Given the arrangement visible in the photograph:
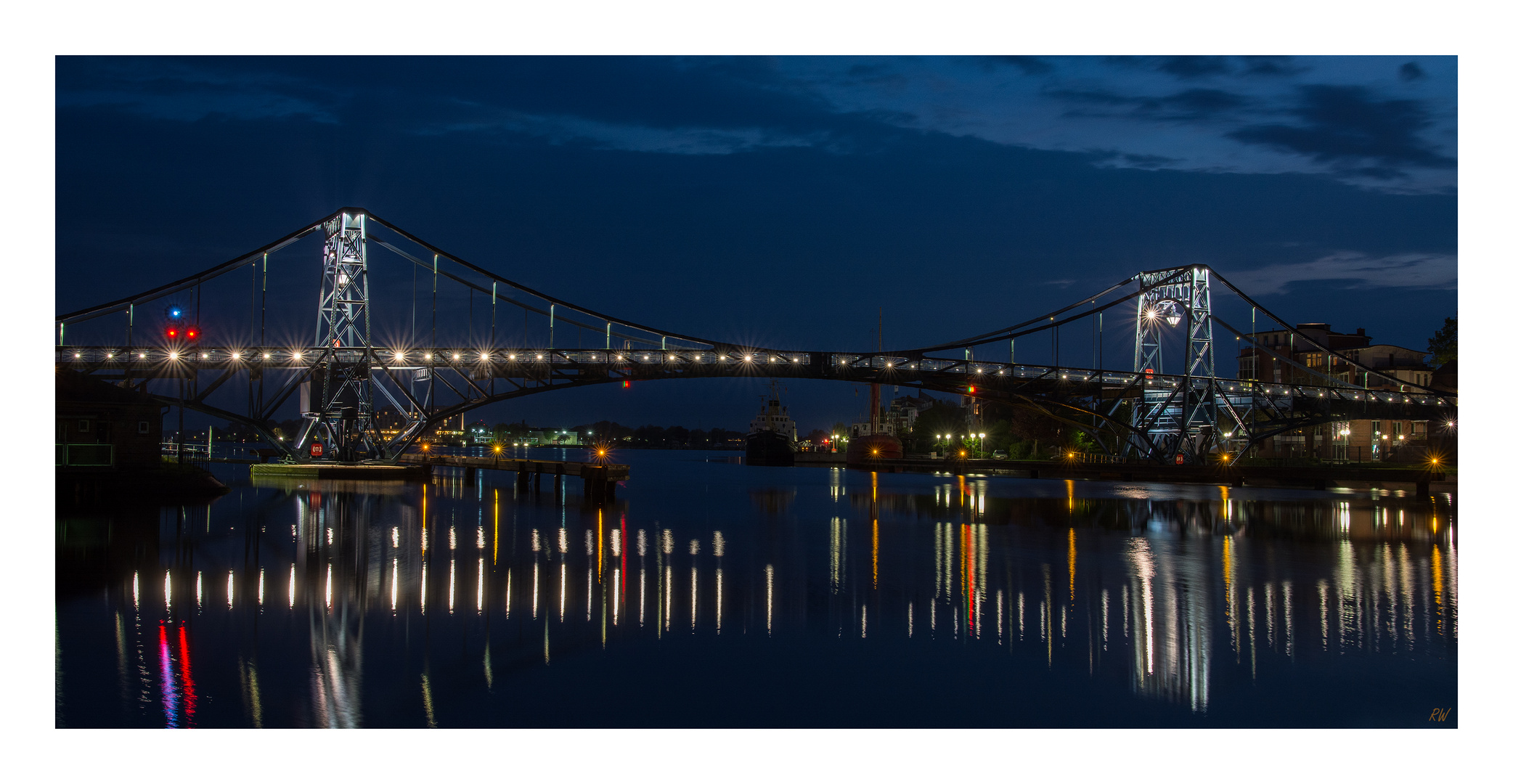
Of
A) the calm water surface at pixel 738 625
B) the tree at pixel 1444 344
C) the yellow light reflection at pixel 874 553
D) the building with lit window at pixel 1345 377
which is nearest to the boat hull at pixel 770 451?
the building with lit window at pixel 1345 377

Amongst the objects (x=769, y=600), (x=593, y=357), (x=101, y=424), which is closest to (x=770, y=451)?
(x=593, y=357)

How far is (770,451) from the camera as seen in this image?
140250 mm

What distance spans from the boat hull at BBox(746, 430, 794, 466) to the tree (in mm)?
74887

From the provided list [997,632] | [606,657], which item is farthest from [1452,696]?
[606,657]

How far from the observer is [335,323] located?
66062 mm

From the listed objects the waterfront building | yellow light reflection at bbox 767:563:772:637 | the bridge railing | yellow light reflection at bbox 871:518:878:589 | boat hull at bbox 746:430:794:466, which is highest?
the bridge railing

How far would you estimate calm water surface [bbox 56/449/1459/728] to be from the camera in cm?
1284

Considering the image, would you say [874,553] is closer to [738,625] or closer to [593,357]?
[738,625]

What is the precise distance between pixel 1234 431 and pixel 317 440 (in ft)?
231

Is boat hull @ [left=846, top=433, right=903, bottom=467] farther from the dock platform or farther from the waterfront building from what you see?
the waterfront building

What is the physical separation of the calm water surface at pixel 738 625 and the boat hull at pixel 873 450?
8280 cm

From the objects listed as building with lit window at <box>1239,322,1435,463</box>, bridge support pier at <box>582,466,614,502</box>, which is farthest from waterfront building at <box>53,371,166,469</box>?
building with lit window at <box>1239,322,1435,463</box>

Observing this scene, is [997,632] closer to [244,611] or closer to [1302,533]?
[244,611]

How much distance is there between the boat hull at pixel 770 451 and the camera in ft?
456
